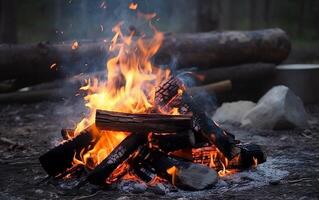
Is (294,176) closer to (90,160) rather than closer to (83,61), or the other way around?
(90,160)

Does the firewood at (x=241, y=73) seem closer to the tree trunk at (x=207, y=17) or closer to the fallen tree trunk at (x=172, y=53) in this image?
the fallen tree trunk at (x=172, y=53)

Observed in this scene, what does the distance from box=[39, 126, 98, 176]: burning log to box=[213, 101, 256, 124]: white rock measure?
12.8 feet

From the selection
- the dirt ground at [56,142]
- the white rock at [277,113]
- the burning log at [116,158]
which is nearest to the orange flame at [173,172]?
the dirt ground at [56,142]

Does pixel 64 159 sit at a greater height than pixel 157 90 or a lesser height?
lesser

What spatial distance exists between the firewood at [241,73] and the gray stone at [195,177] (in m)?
5.92

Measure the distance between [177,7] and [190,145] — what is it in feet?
115

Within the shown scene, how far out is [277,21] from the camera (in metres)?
32.8

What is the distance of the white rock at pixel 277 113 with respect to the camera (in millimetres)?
8531

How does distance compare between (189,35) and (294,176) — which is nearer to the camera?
(294,176)

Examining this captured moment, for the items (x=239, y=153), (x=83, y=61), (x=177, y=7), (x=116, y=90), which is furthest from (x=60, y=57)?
(x=177, y=7)

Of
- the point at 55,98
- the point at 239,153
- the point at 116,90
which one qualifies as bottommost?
the point at 55,98

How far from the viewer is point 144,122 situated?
18.2ft

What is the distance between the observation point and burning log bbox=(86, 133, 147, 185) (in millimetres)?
5344

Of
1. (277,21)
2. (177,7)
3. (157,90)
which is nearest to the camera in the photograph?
(157,90)
